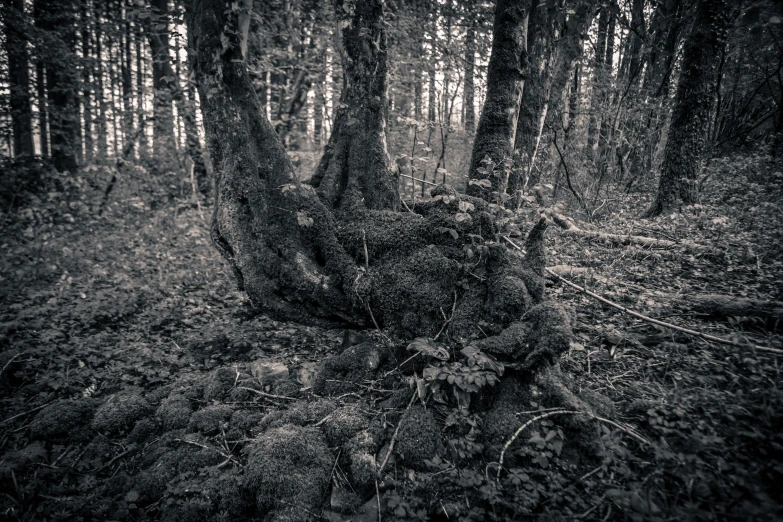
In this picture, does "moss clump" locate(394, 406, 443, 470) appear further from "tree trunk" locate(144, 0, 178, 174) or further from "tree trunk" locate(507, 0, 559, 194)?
"tree trunk" locate(144, 0, 178, 174)

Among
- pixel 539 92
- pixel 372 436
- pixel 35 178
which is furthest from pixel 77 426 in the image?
pixel 35 178

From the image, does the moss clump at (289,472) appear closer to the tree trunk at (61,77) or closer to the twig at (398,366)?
the twig at (398,366)

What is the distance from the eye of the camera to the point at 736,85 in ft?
36.5

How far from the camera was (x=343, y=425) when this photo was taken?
2928 millimetres

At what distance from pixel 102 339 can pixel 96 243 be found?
4.55 meters

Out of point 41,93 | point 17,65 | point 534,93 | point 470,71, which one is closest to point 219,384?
point 534,93

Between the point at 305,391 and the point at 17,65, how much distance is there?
13184 millimetres

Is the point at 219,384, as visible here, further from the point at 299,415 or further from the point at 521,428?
the point at 521,428

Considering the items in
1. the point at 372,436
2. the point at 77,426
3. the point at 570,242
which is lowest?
the point at 77,426

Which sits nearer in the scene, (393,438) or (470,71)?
(393,438)

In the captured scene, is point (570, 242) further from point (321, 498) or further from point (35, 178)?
point (35, 178)

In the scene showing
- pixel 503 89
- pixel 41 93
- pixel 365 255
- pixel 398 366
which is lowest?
pixel 398 366

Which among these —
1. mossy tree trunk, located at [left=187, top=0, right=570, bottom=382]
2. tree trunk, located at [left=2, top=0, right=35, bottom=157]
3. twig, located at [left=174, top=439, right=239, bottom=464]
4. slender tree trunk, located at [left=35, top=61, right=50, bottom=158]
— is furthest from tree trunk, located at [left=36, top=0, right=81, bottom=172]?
twig, located at [left=174, top=439, right=239, bottom=464]

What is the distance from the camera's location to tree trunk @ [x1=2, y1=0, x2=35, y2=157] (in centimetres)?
887
